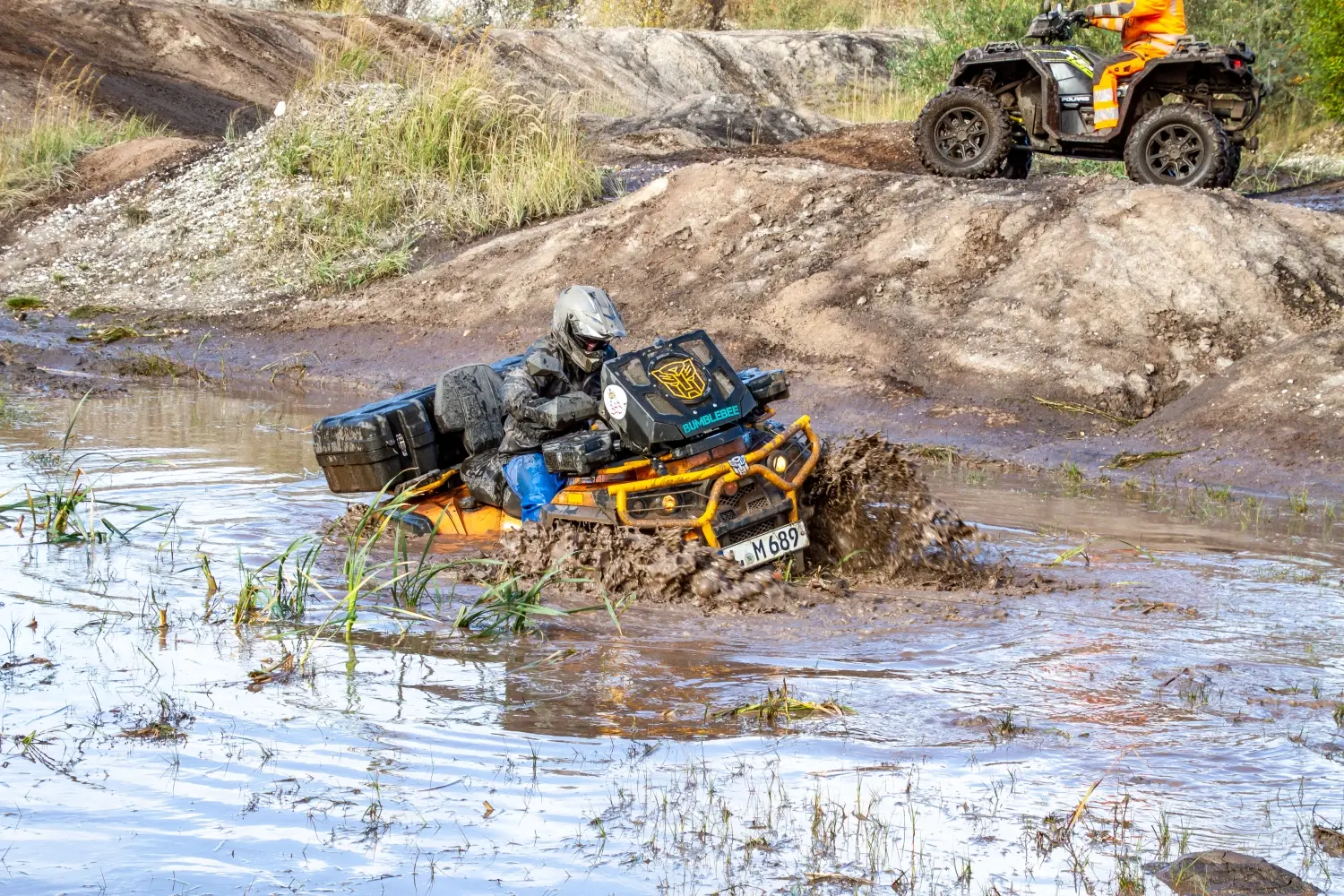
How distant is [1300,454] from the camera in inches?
397

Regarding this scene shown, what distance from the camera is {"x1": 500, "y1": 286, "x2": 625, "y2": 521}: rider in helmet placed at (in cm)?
711

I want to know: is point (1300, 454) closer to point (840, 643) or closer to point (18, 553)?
point (840, 643)

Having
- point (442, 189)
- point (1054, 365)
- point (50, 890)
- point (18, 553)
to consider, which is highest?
point (442, 189)

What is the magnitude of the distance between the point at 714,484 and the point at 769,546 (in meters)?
0.40

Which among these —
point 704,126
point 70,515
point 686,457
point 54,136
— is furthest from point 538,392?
point 54,136

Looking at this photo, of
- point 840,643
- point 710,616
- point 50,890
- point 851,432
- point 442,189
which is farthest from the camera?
point 442,189

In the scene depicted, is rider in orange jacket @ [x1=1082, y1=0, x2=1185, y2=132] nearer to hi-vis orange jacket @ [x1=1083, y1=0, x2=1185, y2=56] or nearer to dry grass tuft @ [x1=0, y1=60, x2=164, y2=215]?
hi-vis orange jacket @ [x1=1083, y1=0, x2=1185, y2=56]

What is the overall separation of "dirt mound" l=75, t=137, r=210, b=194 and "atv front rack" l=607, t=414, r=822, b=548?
15.4 metres

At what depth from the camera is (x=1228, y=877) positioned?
3.77 meters

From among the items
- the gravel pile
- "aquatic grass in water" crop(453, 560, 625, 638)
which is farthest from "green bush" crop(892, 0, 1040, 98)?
"aquatic grass in water" crop(453, 560, 625, 638)

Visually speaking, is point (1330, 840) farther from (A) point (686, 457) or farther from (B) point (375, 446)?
(B) point (375, 446)

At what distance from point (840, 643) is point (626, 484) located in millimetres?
1184

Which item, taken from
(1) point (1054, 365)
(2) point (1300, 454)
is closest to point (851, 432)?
(1) point (1054, 365)

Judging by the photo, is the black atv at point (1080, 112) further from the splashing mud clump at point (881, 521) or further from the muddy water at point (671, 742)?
the splashing mud clump at point (881, 521)
